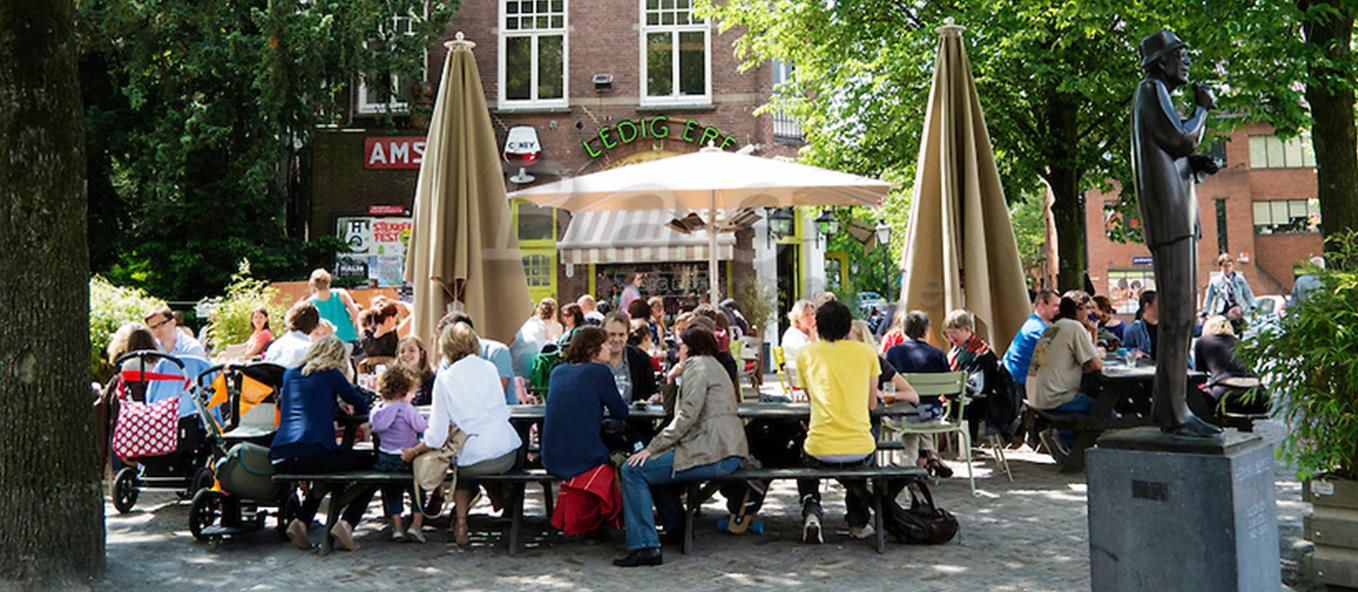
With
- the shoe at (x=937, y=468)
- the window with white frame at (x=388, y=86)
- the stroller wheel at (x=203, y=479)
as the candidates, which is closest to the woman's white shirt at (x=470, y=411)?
the stroller wheel at (x=203, y=479)

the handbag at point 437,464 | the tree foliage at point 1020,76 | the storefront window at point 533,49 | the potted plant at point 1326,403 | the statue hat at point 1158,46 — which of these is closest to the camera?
the statue hat at point 1158,46

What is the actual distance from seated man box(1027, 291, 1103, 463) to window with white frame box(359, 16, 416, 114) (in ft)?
46.3

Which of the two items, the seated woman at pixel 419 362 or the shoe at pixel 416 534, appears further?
the seated woman at pixel 419 362

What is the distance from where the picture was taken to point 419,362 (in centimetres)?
743

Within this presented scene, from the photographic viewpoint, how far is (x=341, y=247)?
1991 cm

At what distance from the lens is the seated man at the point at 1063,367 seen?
820cm

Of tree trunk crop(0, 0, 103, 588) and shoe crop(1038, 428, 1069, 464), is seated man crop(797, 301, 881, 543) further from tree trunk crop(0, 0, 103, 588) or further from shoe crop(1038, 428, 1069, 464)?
tree trunk crop(0, 0, 103, 588)

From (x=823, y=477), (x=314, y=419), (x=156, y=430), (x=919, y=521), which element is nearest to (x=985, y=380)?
(x=919, y=521)

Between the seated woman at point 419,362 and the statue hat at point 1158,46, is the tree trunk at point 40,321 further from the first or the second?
the statue hat at point 1158,46

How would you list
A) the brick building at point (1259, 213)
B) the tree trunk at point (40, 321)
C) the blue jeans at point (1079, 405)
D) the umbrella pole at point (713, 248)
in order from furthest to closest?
the brick building at point (1259, 213) < the umbrella pole at point (713, 248) < the blue jeans at point (1079, 405) < the tree trunk at point (40, 321)

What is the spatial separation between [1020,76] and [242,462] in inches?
487

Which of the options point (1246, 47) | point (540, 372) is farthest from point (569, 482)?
point (1246, 47)

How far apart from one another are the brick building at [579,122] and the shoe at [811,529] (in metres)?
14.4

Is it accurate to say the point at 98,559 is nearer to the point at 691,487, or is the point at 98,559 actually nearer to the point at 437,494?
the point at 437,494
